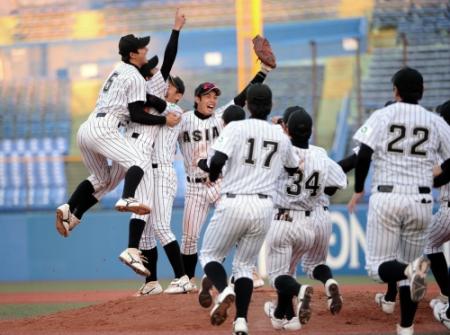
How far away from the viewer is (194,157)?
9.89 meters

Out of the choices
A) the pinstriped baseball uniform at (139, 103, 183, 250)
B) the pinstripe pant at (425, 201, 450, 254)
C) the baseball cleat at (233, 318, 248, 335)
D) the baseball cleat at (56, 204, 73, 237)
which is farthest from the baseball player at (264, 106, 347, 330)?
the baseball cleat at (56, 204, 73, 237)

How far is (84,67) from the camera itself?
58.2ft

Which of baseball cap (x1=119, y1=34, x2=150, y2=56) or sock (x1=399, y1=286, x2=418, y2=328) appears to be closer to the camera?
sock (x1=399, y1=286, x2=418, y2=328)

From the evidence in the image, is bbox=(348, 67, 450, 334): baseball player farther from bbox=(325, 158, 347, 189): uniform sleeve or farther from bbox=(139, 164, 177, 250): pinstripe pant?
bbox=(139, 164, 177, 250): pinstripe pant

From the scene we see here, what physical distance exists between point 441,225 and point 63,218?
129 inches

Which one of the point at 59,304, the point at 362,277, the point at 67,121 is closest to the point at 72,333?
the point at 59,304

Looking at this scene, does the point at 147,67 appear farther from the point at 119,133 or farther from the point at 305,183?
the point at 305,183

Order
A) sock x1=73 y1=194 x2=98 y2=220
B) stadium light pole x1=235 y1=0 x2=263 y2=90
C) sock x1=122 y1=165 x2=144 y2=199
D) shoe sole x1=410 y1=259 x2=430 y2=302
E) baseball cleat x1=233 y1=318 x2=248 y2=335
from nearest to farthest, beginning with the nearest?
1. shoe sole x1=410 y1=259 x2=430 y2=302
2. baseball cleat x1=233 y1=318 x2=248 y2=335
3. sock x1=122 y1=165 x2=144 y2=199
4. sock x1=73 y1=194 x2=98 y2=220
5. stadium light pole x1=235 y1=0 x2=263 y2=90

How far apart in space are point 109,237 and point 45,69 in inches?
142

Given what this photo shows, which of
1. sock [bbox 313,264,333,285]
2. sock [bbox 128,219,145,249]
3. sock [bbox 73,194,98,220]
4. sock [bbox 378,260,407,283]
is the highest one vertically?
sock [bbox 73,194,98,220]

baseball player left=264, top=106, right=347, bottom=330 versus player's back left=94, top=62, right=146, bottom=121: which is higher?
player's back left=94, top=62, right=146, bottom=121

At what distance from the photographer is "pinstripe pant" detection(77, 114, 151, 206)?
8.95 m

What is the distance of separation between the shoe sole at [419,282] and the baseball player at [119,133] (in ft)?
8.77

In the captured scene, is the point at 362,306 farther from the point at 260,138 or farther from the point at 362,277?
the point at 362,277
